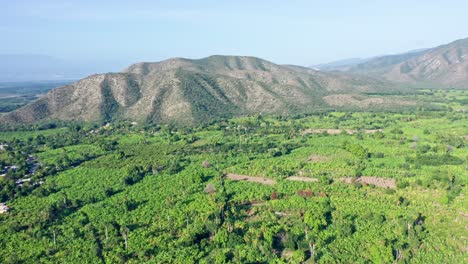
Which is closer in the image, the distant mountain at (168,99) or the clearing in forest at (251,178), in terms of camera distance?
the clearing in forest at (251,178)

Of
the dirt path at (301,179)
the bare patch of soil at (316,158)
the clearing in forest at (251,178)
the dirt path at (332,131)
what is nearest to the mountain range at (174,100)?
the dirt path at (332,131)

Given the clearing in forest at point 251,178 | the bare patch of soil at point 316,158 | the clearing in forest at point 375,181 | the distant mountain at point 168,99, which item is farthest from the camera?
the distant mountain at point 168,99

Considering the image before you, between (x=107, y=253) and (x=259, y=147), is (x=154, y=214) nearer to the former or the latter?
(x=107, y=253)

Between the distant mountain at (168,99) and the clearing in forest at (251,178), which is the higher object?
the distant mountain at (168,99)

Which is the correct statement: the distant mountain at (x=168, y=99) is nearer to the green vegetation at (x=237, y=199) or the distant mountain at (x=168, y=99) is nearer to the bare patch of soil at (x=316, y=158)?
the green vegetation at (x=237, y=199)

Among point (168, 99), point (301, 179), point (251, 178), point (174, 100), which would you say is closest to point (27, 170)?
point (251, 178)

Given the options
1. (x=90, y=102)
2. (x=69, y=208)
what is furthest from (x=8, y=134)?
(x=69, y=208)
